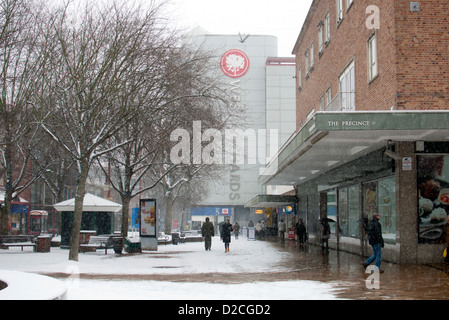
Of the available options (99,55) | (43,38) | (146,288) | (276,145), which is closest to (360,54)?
(99,55)

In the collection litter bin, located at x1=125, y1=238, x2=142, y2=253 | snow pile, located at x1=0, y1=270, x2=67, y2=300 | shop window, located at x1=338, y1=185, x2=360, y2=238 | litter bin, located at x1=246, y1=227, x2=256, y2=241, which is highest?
shop window, located at x1=338, y1=185, x2=360, y2=238

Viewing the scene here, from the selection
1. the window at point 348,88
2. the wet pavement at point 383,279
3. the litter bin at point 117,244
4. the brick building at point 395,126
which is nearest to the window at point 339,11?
the brick building at point 395,126

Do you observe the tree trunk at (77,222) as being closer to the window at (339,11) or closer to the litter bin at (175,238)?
the window at (339,11)

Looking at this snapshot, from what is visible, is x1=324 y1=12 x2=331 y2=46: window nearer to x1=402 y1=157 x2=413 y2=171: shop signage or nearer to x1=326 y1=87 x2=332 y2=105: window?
x1=326 y1=87 x2=332 y2=105: window

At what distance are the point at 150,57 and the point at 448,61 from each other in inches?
367

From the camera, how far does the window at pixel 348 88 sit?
21.7m

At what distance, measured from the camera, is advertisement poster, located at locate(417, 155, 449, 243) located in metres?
16.6

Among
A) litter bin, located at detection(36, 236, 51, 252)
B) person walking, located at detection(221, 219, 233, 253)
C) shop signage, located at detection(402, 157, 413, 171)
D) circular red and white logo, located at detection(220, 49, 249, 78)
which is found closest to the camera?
shop signage, located at detection(402, 157, 413, 171)

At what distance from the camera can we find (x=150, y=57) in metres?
18.0

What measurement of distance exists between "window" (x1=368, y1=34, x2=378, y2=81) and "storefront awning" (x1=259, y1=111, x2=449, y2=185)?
2.63 metres

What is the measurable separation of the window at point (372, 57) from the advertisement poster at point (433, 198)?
379 cm

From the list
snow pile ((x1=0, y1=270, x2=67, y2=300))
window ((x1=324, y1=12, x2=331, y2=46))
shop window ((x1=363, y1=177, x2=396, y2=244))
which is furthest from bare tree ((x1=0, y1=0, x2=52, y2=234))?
window ((x1=324, y1=12, x2=331, y2=46))

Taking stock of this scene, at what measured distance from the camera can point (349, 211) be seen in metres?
24.0
